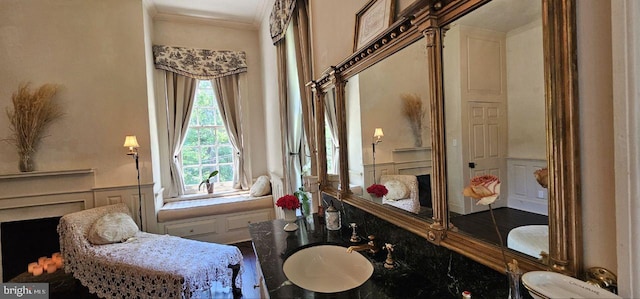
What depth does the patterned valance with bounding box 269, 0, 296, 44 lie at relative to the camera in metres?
2.68

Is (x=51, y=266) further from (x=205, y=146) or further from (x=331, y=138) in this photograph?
(x=331, y=138)

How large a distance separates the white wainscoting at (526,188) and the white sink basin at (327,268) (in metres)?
0.70

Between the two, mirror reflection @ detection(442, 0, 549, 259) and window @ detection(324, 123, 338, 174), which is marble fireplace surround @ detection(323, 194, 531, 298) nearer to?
mirror reflection @ detection(442, 0, 549, 259)

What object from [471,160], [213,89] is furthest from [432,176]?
[213,89]

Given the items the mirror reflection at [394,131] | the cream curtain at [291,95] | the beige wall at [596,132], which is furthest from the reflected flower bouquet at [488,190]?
the cream curtain at [291,95]

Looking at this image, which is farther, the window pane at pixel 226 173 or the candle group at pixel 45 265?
the window pane at pixel 226 173

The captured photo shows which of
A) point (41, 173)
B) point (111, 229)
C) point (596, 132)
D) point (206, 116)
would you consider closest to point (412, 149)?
point (596, 132)

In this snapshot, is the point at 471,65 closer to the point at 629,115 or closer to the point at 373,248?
the point at 629,115

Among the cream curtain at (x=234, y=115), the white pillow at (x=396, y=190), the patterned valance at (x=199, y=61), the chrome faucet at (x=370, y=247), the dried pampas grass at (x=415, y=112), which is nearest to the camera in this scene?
the dried pampas grass at (x=415, y=112)

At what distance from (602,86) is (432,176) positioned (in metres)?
0.55

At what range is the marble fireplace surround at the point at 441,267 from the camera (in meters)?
0.81

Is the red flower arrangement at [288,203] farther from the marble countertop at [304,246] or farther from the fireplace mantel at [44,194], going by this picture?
the fireplace mantel at [44,194]

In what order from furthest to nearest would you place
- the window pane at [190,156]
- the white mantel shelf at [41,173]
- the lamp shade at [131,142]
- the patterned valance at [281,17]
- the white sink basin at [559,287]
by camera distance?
the window pane at [190,156] → the lamp shade at [131,142] → the white mantel shelf at [41,173] → the patterned valance at [281,17] → the white sink basin at [559,287]

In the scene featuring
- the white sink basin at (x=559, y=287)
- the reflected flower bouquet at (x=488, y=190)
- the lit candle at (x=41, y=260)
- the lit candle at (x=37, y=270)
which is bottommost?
the lit candle at (x=37, y=270)
